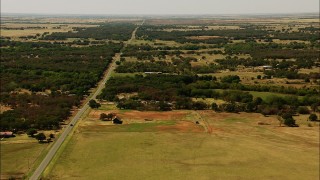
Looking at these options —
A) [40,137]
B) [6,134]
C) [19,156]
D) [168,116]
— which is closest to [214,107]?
[168,116]

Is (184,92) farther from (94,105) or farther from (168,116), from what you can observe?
(94,105)

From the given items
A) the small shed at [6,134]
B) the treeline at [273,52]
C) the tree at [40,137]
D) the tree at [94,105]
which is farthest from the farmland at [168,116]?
the treeline at [273,52]

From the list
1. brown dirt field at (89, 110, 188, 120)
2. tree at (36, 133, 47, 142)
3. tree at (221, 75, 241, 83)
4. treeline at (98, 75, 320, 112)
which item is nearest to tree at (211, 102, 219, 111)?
treeline at (98, 75, 320, 112)

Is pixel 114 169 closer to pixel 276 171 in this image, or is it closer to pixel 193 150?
pixel 193 150

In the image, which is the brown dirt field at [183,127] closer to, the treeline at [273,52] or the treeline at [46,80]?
the treeline at [46,80]

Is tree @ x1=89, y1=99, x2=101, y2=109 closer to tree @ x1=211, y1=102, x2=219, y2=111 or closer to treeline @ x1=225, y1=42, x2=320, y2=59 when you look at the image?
tree @ x1=211, y1=102, x2=219, y2=111

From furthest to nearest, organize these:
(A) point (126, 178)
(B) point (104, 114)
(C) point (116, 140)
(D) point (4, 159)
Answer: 1. (B) point (104, 114)
2. (C) point (116, 140)
3. (D) point (4, 159)
4. (A) point (126, 178)

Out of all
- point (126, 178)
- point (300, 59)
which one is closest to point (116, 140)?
point (126, 178)
